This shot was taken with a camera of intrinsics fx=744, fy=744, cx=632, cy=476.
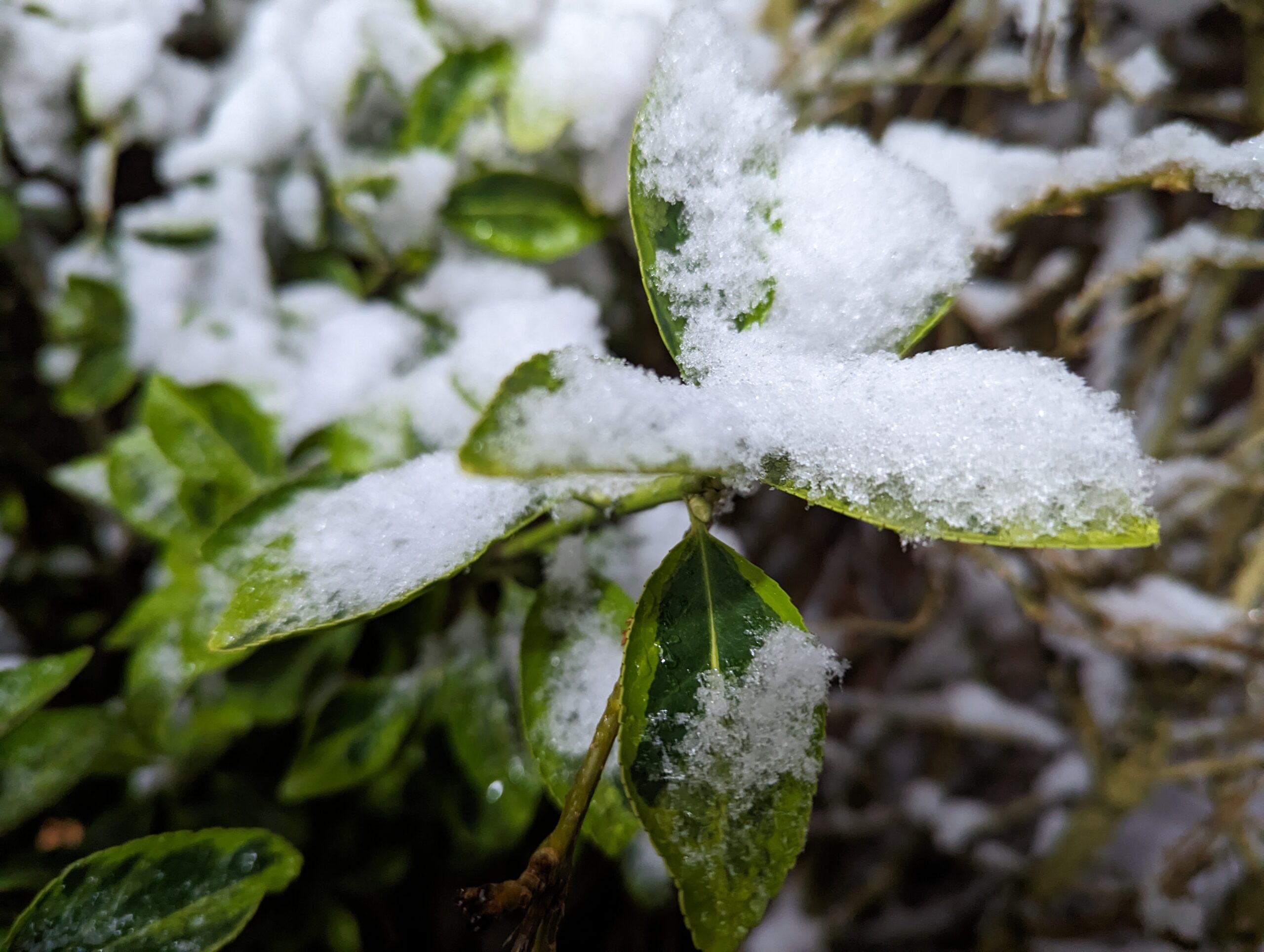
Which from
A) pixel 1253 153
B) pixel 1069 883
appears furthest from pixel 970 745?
pixel 1253 153

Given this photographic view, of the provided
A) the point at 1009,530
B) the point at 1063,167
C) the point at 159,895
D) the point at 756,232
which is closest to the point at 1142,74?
the point at 1063,167

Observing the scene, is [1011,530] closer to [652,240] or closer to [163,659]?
[652,240]

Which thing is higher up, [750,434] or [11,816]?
[750,434]

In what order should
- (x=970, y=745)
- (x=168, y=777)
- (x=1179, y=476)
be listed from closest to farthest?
(x=168, y=777), (x=1179, y=476), (x=970, y=745)

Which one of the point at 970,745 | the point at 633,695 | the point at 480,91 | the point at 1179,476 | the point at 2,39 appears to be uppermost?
the point at 2,39

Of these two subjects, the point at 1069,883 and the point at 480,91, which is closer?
the point at 480,91

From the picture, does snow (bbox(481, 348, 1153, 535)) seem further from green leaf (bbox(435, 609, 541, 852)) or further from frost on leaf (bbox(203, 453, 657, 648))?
green leaf (bbox(435, 609, 541, 852))

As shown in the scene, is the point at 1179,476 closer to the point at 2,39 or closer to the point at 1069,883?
the point at 1069,883

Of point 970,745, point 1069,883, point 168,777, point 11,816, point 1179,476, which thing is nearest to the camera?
point 11,816
